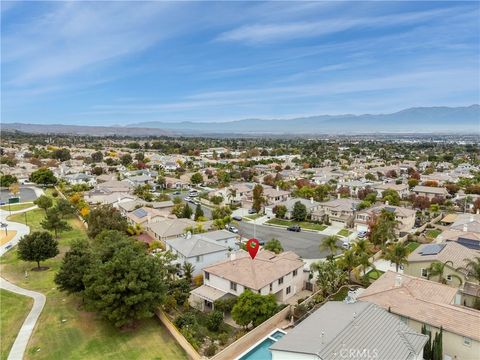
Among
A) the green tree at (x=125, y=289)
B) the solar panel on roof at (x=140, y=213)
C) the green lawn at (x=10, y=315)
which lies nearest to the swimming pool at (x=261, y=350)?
→ the green tree at (x=125, y=289)

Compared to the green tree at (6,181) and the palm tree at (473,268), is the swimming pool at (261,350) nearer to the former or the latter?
the palm tree at (473,268)

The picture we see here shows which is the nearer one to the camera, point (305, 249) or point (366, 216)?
point (305, 249)

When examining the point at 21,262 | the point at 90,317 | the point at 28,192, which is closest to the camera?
the point at 90,317

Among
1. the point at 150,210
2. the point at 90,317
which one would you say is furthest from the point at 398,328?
the point at 150,210

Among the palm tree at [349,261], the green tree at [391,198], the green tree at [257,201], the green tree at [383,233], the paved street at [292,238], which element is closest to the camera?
the palm tree at [349,261]

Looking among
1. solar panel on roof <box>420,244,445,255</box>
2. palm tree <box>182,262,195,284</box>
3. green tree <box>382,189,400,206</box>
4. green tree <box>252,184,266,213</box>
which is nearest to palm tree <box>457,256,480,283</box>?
solar panel on roof <box>420,244,445,255</box>

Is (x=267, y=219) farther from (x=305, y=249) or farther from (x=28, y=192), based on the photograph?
(x=28, y=192)

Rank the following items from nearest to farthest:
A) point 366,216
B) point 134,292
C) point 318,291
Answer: point 134,292
point 318,291
point 366,216

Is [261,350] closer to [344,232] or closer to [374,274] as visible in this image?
[374,274]
